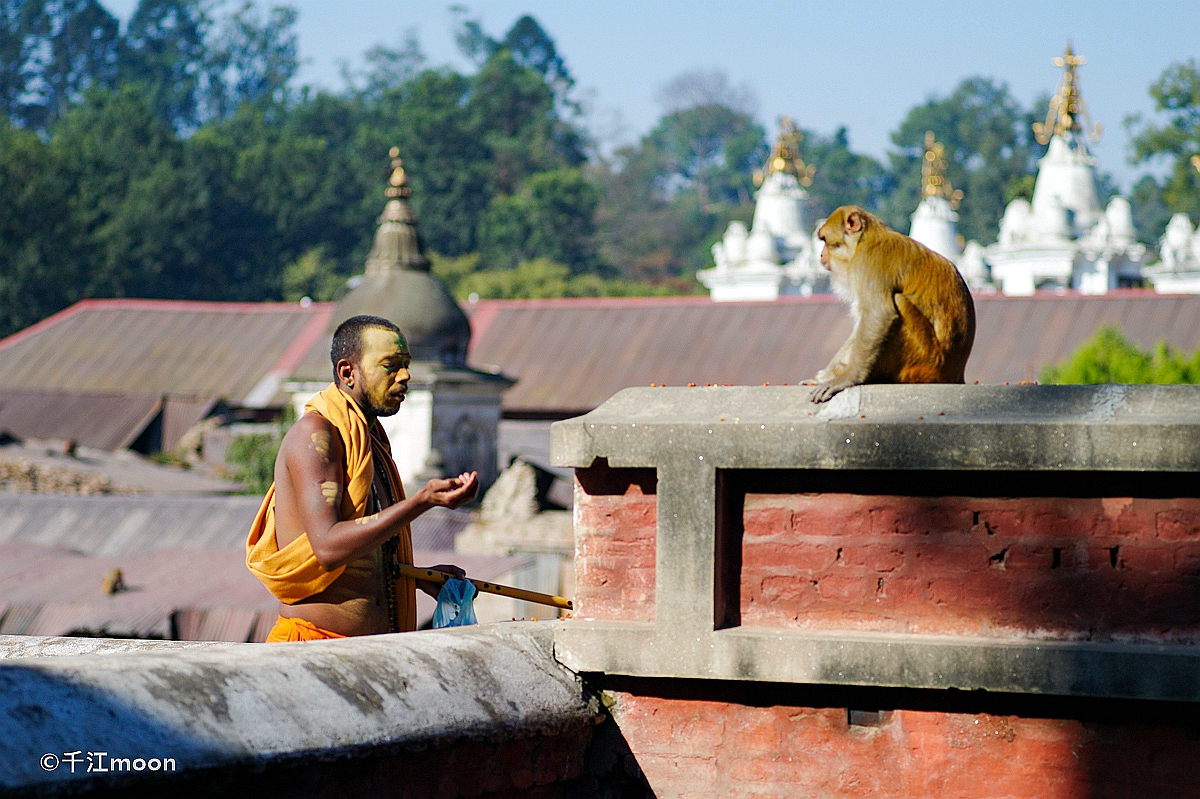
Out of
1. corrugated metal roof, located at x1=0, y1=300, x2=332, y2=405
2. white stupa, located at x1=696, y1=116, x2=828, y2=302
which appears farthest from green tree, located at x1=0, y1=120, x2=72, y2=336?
white stupa, located at x1=696, y1=116, x2=828, y2=302

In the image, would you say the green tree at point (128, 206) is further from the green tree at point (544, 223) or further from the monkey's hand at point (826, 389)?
the monkey's hand at point (826, 389)

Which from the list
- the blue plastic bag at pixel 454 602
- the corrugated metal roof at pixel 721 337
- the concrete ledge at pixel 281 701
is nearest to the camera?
the concrete ledge at pixel 281 701

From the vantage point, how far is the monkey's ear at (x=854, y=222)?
18.8 ft

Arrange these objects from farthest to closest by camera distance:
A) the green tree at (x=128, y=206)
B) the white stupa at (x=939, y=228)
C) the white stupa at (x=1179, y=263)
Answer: the green tree at (x=128, y=206) → the white stupa at (x=939, y=228) → the white stupa at (x=1179, y=263)

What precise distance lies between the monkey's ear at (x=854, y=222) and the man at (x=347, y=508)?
1984 millimetres

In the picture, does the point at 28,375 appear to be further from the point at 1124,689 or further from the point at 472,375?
the point at 1124,689

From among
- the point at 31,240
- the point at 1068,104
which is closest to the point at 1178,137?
the point at 1068,104

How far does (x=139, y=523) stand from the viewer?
18000 mm

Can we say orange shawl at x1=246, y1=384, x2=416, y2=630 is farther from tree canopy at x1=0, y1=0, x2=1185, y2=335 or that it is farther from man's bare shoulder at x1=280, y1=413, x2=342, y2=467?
tree canopy at x1=0, y1=0, x2=1185, y2=335

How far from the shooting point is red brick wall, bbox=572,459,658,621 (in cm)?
422

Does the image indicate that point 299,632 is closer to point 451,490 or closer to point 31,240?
point 451,490

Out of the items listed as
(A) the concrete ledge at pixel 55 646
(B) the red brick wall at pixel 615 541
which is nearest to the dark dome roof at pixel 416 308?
(A) the concrete ledge at pixel 55 646

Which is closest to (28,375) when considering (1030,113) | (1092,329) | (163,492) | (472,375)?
(163,492)

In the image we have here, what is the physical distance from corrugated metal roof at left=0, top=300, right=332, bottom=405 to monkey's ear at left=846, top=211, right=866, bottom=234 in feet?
81.4
